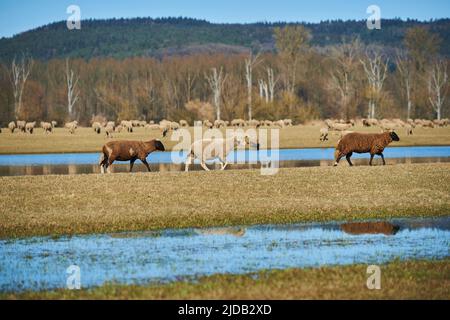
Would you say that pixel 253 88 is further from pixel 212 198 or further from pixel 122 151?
pixel 212 198

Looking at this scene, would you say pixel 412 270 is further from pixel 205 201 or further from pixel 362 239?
pixel 205 201

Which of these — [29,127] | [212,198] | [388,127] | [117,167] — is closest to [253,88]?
[29,127]

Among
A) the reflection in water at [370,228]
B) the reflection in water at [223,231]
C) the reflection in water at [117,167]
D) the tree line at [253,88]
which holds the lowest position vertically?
the reflection in water at [223,231]

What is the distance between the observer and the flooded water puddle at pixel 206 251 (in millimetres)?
13281

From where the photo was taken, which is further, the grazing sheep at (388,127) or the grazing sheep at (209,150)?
the grazing sheep at (388,127)

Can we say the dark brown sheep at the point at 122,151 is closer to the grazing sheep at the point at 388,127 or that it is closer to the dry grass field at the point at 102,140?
the dry grass field at the point at 102,140

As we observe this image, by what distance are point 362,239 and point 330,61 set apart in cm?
13850

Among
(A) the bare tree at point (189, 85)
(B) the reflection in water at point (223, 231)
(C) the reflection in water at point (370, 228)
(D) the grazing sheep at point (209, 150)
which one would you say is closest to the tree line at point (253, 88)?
(A) the bare tree at point (189, 85)

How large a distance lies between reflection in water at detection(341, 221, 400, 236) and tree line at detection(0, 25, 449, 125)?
2516 inches

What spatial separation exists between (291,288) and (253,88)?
110 meters

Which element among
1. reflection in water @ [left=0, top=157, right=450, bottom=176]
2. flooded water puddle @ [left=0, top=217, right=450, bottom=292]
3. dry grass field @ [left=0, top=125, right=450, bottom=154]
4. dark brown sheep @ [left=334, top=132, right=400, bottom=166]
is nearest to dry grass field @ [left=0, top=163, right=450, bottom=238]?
flooded water puddle @ [left=0, top=217, right=450, bottom=292]

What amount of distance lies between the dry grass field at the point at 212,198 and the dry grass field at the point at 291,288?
241 inches

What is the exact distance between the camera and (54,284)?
1259cm

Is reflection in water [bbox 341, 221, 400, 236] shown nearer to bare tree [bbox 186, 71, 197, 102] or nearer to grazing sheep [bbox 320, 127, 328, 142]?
grazing sheep [bbox 320, 127, 328, 142]
